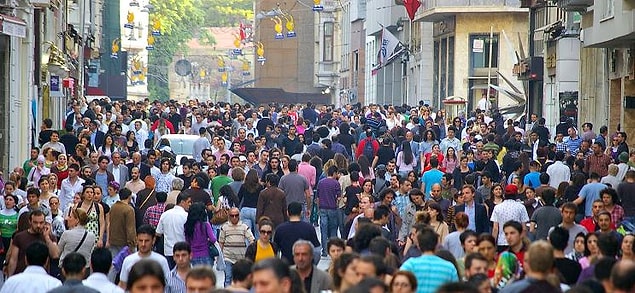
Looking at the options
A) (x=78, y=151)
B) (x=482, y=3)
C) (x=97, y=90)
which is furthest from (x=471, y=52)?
(x=78, y=151)

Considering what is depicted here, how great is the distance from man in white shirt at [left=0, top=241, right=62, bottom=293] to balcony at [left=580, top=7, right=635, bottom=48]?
18496 millimetres

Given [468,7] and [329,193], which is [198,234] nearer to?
[329,193]

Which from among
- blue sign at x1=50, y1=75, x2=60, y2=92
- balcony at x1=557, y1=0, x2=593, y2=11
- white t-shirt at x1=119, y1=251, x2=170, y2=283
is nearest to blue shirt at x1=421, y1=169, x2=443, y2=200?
white t-shirt at x1=119, y1=251, x2=170, y2=283

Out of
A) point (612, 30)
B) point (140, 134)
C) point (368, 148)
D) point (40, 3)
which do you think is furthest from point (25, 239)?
point (612, 30)

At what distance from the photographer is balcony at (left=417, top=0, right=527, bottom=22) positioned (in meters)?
57.2

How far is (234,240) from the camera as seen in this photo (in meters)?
18.0

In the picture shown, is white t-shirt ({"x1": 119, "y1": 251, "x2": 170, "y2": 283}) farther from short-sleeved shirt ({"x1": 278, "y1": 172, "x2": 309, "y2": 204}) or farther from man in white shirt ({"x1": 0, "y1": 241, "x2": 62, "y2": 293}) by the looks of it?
short-sleeved shirt ({"x1": 278, "y1": 172, "x2": 309, "y2": 204})

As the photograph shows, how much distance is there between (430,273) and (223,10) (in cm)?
14506

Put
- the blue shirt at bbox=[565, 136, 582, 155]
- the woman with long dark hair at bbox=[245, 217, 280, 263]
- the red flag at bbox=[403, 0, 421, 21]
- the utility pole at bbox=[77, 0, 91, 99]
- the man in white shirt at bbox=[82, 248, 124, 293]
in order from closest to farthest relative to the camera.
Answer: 1. the man in white shirt at bbox=[82, 248, 124, 293]
2. the woman with long dark hair at bbox=[245, 217, 280, 263]
3. the blue shirt at bbox=[565, 136, 582, 155]
4. the utility pole at bbox=[77, 0, 91, 99]
5. the red flag at bbox=[403, 0, 421, 21]

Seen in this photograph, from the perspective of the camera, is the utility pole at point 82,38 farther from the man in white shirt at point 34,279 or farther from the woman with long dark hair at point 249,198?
the man in white shirt at point 34,279

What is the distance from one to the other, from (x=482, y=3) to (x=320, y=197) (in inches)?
1387

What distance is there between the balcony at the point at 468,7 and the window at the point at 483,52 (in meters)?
1.03

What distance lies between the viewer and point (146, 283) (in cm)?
991

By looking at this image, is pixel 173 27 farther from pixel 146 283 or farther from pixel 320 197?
pixel 146 283
